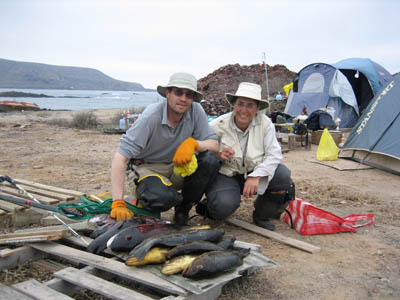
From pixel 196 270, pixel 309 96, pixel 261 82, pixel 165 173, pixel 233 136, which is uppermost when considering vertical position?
pixel 261 82

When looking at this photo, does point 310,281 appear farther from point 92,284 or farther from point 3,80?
point 3,80

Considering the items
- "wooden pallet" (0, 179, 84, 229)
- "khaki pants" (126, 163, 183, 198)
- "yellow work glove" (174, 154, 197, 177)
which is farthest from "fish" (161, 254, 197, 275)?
"wooden pallet" (0, 179, 84, 229)

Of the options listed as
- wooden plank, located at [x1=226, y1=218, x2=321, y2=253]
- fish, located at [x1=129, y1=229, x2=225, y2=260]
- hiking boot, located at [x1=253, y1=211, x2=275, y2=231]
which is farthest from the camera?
hiking boot, located at [x1=253, y1=211, x2=275, y2=231]

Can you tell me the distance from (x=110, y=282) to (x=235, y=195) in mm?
1495

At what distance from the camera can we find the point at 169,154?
329 centimetres

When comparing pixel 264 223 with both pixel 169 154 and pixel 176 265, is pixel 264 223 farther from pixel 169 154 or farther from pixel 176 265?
pixel 176 265

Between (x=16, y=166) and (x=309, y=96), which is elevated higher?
(x=309, y=96)

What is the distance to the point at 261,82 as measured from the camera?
22.6 meters

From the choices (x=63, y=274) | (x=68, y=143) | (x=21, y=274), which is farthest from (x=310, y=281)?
(x=68, y=143)

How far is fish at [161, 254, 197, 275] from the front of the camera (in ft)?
6.81

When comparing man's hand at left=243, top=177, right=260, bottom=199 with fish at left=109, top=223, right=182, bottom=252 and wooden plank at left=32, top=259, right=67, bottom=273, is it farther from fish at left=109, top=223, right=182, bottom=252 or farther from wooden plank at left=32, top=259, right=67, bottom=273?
wooden plank at left=32, top=259, right=67, bottom=273

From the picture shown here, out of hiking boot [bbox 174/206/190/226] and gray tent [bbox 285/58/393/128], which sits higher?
gray tent [bbox 285/58/393/128]

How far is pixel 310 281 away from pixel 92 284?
1434mm

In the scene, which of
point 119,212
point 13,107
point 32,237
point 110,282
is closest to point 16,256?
point 32,237
